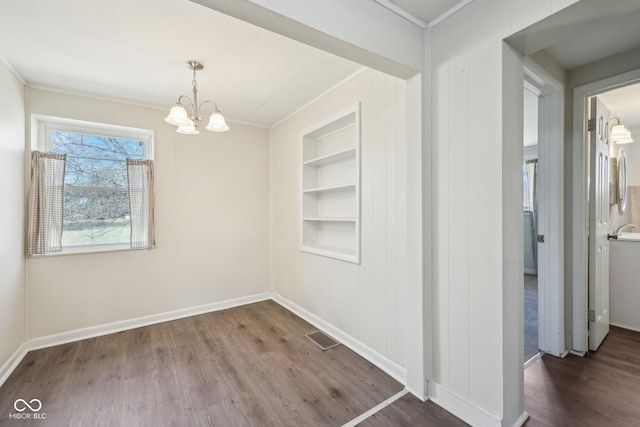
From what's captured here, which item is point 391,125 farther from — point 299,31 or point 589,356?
point 589,356

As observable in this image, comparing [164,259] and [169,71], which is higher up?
[169,71]

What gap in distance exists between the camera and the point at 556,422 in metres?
1.61

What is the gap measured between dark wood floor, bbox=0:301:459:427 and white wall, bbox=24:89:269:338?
391mm

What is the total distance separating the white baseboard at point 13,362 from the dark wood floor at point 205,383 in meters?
0.04

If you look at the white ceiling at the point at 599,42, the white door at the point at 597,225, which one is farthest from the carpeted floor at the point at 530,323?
the white ceiling at the point at 599,42

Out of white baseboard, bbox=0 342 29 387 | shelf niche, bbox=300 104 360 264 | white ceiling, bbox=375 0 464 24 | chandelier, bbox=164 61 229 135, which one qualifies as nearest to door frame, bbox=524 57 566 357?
white ceiling, bbox=375 0 464 24

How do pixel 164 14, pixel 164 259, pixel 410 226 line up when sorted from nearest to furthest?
pixel 164 14, pixel 410 226, pixel 164 259

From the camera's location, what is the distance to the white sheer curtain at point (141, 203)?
3.02m

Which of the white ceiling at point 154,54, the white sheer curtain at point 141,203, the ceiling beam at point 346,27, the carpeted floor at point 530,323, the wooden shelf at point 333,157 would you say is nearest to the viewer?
the ceiling beam at point 346,27

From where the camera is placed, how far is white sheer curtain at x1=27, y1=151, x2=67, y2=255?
2.54 m

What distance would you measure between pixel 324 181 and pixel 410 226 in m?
1.57

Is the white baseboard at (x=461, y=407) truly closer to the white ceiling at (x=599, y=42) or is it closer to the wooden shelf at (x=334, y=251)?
the wooden shelf at (x=334, y=251)

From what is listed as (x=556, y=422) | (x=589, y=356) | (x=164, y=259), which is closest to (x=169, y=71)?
(x=164, y=259)

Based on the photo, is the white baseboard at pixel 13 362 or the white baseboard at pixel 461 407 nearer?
the white baseboard at pixel 461 407
